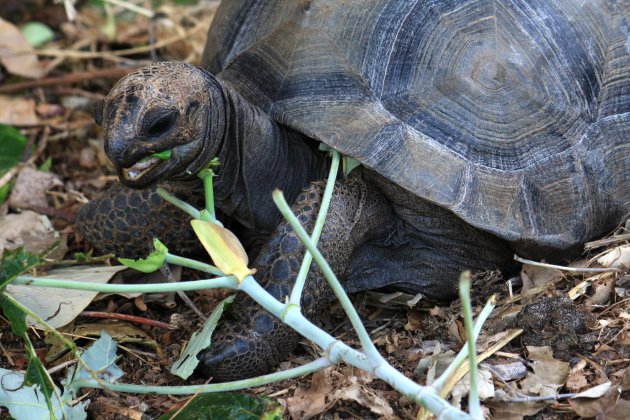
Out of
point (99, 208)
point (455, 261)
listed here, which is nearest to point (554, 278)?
point (455, 261)

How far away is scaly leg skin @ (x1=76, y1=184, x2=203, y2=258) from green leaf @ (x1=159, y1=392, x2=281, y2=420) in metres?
1.39

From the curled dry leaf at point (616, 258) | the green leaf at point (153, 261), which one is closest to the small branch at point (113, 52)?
the green leaf at point (153, 261)

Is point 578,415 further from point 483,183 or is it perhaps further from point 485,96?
point 485,96

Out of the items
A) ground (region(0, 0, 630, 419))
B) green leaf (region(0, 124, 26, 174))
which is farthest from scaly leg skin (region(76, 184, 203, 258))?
green leaf (region(0, 124, 26, 174))

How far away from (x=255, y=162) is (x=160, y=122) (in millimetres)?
683

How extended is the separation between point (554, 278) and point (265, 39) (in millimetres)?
1796

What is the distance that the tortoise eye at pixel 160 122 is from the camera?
3148mm

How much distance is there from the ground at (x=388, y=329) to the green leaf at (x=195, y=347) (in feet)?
0.36

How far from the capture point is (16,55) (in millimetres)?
5770

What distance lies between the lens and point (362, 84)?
3.57 m

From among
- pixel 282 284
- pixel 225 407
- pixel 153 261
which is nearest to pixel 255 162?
pixel 282 284

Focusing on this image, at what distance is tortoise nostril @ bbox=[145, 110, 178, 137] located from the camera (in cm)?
315

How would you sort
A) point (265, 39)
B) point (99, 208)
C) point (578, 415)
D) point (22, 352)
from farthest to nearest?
point (99, 208) < point (265, 39) < point (22, 352) < point (578, 415)

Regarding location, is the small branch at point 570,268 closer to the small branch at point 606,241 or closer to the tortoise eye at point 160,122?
the small branch at point 606,241
